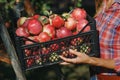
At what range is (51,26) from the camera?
7.61 feet

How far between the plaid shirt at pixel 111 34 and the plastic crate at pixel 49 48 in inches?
6.0

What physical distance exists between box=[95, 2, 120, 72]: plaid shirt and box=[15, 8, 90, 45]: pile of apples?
6.1 inches

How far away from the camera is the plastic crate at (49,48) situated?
2.16m

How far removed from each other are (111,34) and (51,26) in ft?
1.41

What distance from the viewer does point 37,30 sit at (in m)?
2.29

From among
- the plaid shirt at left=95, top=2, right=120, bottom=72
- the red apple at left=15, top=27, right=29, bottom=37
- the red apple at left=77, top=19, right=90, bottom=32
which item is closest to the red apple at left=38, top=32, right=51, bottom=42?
the red apple at left=15, top=27, right=29, bottom=37

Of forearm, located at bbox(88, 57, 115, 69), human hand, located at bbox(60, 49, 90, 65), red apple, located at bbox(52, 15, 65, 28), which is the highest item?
red apple, located at bbox(52, 15, 65, 28)

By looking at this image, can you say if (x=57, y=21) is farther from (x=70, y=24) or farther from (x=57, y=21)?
(x=70, y=24)

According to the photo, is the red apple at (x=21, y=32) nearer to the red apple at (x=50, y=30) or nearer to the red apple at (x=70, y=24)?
the red apple at (x=50, y=30)

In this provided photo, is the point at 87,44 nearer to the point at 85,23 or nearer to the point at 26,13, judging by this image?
the point at 85,23

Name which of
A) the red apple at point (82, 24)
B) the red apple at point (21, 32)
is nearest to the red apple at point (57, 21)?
the red apple at point (82, 24)

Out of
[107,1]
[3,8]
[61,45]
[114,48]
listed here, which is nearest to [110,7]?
[107,1]

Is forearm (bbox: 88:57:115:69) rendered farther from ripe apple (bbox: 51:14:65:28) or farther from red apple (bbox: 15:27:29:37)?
red apple (bbox: 15:27:29:37)

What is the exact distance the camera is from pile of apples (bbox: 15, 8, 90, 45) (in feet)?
7.34
